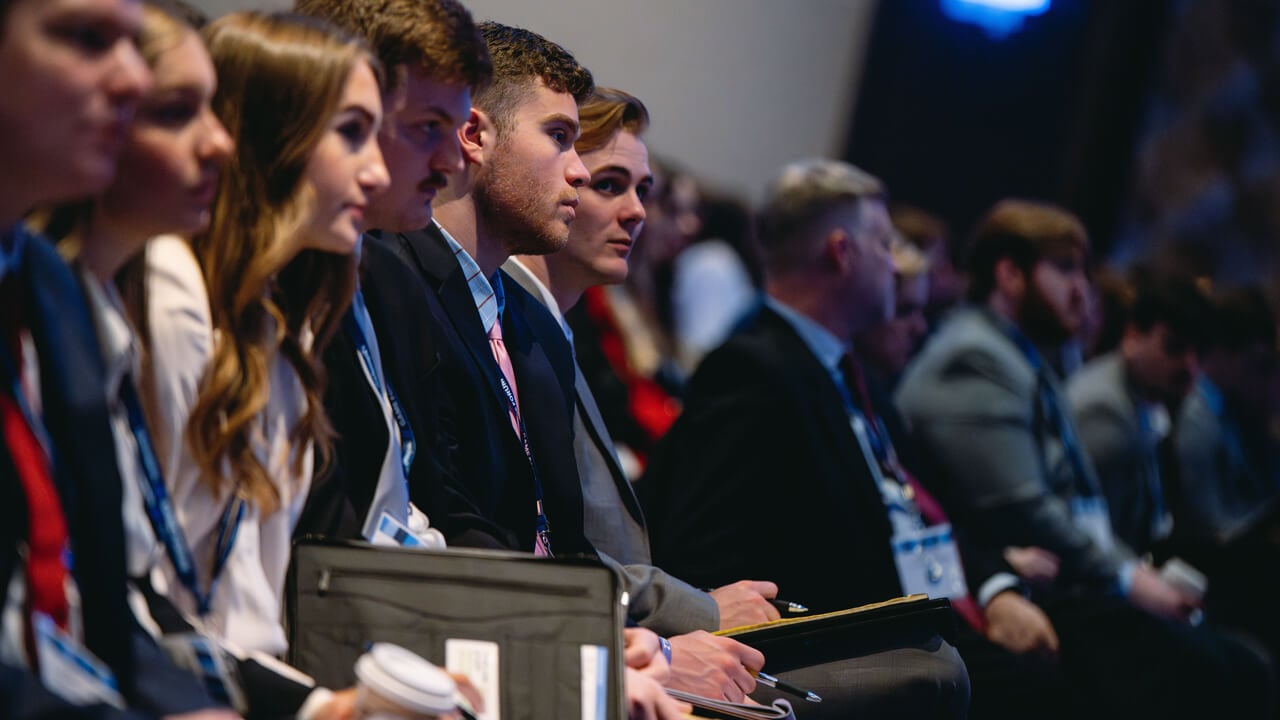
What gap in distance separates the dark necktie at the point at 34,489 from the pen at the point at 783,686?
115 cm

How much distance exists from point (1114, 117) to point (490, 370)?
4959 millimetres

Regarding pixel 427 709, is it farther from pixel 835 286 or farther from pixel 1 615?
pixel 835 286

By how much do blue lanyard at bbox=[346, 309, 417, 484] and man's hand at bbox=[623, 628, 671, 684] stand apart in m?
0.34

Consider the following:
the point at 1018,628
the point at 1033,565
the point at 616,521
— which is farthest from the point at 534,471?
the point at 1033,565

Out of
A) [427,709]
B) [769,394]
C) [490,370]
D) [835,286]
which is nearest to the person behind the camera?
[427,709]

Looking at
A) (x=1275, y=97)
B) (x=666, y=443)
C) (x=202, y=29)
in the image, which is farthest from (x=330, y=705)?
(x=1275, y=97)

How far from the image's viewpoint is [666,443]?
3088 mm

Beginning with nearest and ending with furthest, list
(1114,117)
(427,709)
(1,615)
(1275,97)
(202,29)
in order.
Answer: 1. (1,615)
2. (427,709)
3. (202,29)
4. (1275,97)
5. (1114,117)

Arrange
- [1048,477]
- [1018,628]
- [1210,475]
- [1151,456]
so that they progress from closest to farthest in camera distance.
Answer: [1018,628], [1048,477], [1151,456], [1210,475]

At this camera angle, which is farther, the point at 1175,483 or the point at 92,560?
the point at 1175,483

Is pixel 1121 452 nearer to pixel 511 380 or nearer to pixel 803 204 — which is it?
pixel 803 204

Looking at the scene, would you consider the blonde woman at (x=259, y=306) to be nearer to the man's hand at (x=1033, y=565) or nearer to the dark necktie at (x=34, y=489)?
the dark necktie at (x=34, y=489)

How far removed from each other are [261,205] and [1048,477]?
2.71 metres

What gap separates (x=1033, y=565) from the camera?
3588 millimetres
